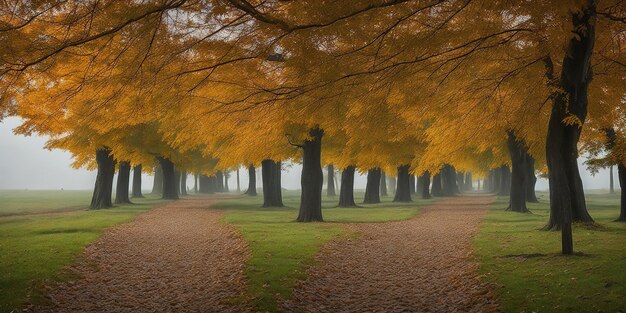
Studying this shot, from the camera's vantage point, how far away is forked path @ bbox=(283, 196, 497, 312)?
845 centimetres

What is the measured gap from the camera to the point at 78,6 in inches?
276

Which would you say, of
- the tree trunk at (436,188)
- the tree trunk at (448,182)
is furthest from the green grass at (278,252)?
the tree trunk at (448,182)

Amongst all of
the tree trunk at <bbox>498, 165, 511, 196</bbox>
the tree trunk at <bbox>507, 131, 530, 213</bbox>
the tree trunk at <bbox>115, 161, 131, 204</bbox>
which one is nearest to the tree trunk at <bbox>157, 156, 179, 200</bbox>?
the tree trunk at <bbox>115, 161, 131, 204</bbox>

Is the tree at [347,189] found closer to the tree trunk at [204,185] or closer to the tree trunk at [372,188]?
the tree trunk at [372,188]

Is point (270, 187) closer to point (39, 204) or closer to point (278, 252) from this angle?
point (39, 204)

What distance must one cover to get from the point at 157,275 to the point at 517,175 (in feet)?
68.8

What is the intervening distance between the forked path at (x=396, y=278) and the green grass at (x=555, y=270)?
41 cm

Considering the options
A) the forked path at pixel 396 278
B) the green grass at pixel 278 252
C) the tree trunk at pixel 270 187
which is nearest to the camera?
the forked path at pixel 396 278

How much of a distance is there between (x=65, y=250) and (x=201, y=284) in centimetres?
491

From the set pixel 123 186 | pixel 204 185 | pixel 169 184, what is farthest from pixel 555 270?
pixel 204 185

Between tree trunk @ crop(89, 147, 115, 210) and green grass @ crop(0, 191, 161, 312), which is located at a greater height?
tree trunk @ crop(89, 147, 115, 210)

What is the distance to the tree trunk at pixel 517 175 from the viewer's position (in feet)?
85.0

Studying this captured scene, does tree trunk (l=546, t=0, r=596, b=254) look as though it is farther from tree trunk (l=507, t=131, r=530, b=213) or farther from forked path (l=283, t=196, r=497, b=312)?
tree trunk (l=507, t=131, r=530, b=213)

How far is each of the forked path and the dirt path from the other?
1.56 m
